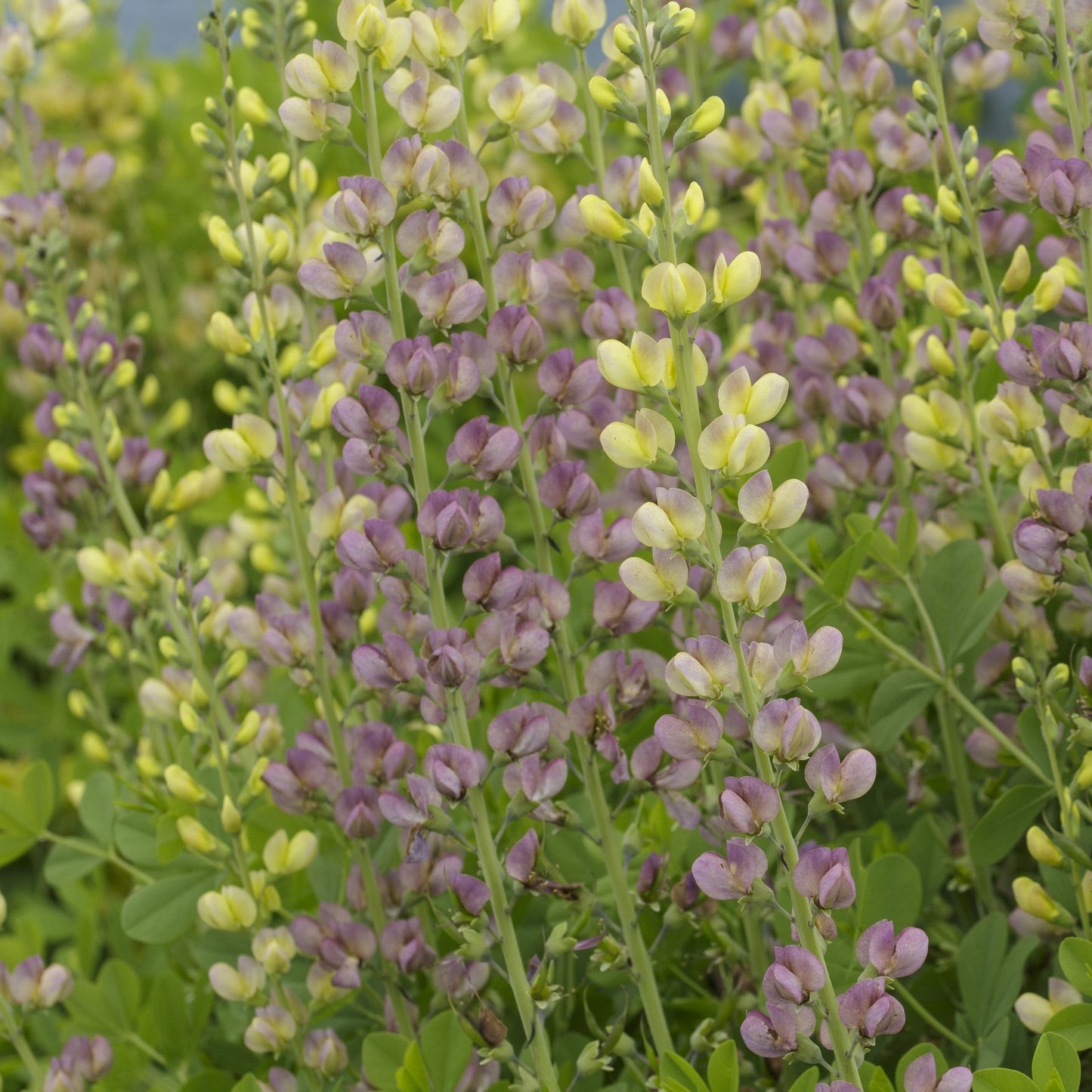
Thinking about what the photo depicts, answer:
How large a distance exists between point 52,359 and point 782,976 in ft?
2.73

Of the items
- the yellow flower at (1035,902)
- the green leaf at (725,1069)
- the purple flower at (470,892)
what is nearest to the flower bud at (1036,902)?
the yellow flower at (1035,902)

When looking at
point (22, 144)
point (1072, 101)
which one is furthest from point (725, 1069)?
point (22, 144)

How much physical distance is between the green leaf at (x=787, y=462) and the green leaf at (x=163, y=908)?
0.51 m

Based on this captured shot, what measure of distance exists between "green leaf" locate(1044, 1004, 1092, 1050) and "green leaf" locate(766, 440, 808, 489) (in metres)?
0.38

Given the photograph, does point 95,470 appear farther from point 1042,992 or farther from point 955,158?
point 1042,992

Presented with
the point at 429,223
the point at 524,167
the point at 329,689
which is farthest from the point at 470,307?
the point at 524,167

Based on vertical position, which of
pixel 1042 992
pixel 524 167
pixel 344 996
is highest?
pixel 524 167

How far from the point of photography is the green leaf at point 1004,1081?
639mm

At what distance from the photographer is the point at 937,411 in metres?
0.86

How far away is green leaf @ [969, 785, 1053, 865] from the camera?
823 mm

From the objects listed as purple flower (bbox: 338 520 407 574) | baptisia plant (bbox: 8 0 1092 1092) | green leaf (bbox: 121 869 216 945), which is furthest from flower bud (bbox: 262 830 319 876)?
purple flower (bbox: 338 520 407 574)

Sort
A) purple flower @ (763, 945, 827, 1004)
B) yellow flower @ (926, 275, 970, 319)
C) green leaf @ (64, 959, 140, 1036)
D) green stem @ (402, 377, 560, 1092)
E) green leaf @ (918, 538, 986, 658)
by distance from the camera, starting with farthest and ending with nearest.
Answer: green leaf @ (64, 959, 140, 1036), green leaf @ (918, 538, 986, 658), yellow flower @ (926, 275, 970, 319), green stem @ (402, 377, 560, 1092), purple flower @ (763, 945, 827, 1004)

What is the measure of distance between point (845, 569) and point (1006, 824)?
194 millimetres

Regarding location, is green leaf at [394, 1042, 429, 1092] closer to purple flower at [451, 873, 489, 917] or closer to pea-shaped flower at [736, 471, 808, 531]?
purple flower at [451, 873, 489, 917]
